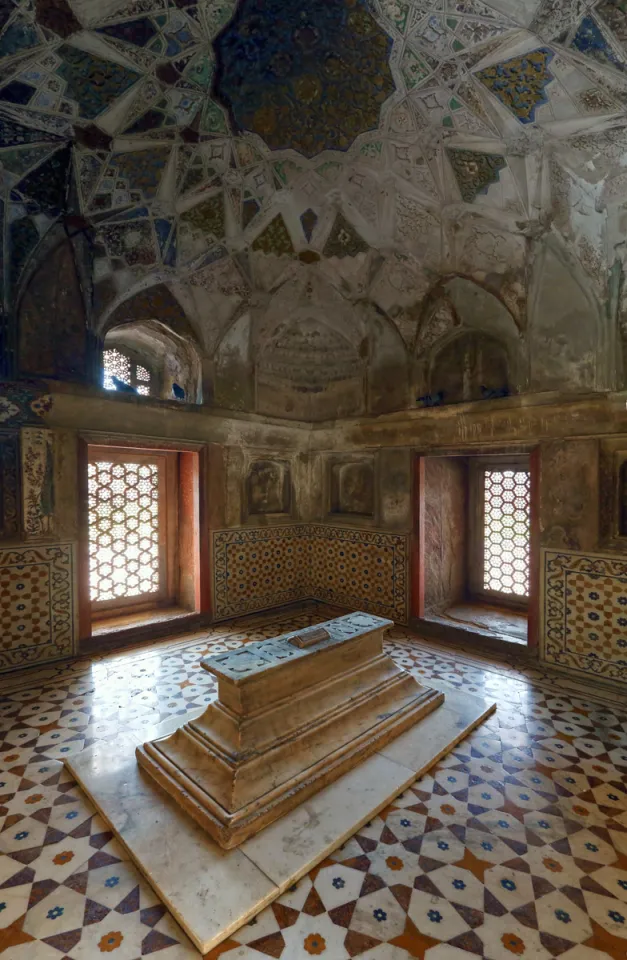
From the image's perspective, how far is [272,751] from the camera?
277 cm

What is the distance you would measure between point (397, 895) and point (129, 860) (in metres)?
1.30

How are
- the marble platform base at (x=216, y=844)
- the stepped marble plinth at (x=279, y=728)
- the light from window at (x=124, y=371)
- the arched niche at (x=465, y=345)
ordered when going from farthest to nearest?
the light from window at (x=124, y=371) → the arched niche at (x=465, y=345) → the stepped marble plinth at (x=279, y=728) → the marble platform base at (x=216, y=844)

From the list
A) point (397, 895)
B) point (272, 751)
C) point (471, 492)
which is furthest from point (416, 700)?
point (471, 492)

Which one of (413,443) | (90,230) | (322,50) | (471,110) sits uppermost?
(322,50)

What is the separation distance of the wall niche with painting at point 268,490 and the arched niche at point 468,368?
2.42 metres

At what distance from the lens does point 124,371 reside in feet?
21.0

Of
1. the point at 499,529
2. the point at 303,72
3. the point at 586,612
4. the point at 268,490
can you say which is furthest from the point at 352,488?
the point at 303,72

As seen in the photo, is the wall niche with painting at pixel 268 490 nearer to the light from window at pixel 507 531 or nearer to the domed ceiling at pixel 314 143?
the domed ceiling at pixel 314 143

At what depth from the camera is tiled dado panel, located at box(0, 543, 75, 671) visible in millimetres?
4375

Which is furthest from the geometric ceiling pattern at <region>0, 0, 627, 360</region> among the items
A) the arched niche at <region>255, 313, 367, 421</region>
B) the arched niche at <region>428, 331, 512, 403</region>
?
the arched niche at <region>255, 313, 367, 421</region>

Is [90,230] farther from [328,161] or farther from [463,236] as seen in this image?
[463,236]

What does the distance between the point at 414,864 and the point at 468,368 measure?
189 inches

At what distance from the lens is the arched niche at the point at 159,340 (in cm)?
532

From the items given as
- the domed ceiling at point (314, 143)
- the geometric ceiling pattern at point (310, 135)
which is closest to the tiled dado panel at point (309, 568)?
the domed ceiling at point (314, 143)
